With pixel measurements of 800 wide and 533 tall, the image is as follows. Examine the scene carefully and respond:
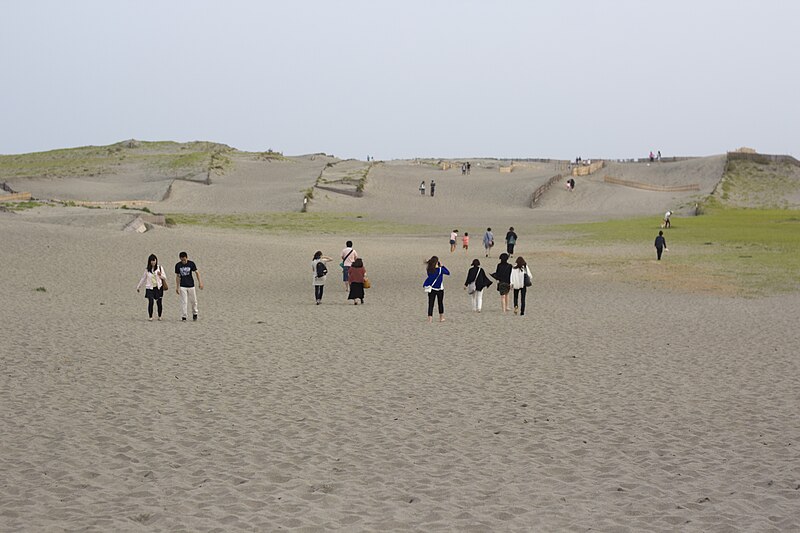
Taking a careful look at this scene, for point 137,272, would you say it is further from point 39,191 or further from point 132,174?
point 132,174

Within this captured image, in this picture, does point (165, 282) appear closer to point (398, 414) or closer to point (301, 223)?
point (398, 414)

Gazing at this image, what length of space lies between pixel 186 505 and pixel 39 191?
73.0 m

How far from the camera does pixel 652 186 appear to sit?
81125 mm

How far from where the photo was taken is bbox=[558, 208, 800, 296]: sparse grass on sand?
29172 mm

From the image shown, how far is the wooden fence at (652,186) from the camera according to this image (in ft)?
258

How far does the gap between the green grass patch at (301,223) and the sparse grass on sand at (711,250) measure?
36.9ft

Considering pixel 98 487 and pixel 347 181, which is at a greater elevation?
pixel 347 181

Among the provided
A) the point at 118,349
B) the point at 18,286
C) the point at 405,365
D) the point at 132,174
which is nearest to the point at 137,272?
the point at 18,286

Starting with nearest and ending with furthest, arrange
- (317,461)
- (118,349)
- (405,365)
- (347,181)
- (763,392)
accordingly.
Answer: (317,461) < (763,392) < (405,365) < (118,349) < (347,181)

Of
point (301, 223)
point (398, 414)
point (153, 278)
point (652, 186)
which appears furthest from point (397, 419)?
point (652, 186)

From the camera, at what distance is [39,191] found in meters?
75.1

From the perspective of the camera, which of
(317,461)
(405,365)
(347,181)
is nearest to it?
(317,461)

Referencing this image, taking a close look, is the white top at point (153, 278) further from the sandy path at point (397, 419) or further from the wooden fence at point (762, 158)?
the wooden fence at point (762, 158)

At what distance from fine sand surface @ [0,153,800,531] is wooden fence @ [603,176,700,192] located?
5588 centimetres
